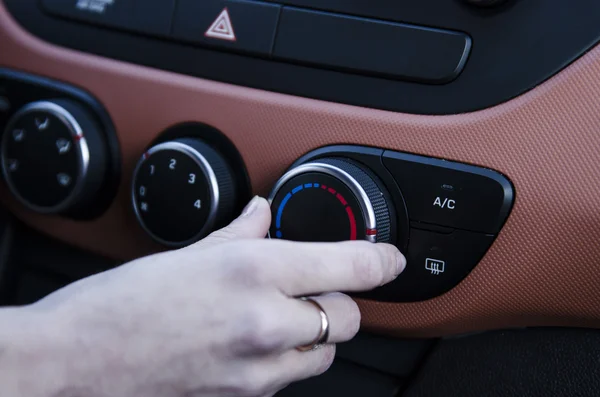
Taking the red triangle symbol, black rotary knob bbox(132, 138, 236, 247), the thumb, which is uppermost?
the red triangle symbol

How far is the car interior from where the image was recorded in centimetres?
55

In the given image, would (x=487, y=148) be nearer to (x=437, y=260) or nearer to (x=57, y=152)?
(x=437, y=260)

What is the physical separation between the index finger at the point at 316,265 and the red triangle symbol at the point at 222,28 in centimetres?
26

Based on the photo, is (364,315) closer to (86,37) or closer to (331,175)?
(331,175)

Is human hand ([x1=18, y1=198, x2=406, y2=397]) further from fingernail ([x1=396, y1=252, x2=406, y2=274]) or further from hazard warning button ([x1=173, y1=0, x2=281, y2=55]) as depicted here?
hazard warning button ([x1=173, y1=0, x2=281, y2=55])

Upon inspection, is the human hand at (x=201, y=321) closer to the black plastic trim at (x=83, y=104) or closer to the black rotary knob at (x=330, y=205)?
the black rotary knob at (x=330, y=205)

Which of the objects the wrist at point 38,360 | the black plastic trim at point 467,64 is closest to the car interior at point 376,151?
the black plastic trim at point 467,64

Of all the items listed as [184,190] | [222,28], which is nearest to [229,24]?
[222,28]

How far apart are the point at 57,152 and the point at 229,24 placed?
22 centimetres

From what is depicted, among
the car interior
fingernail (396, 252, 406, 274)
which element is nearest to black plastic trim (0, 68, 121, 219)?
the car interior

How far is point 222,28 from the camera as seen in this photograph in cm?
65

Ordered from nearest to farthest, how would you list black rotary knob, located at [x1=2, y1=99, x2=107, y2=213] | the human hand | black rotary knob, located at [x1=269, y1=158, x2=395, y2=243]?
1. the human hand
2. black rotary knob, located at [x1=269, y1=158, x2=395, y2=243]
3. black rotary knob, located at [x1=2, y1=99, x2=107, y2=213]

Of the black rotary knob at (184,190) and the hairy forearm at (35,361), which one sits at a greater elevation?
the black rotary knob at (184,190)

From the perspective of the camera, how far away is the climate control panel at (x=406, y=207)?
0.56 meters
